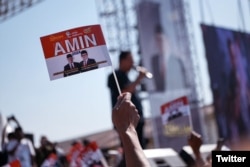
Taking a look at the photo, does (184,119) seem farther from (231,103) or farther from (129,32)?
(129,32)

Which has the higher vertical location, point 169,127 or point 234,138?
point 169,127

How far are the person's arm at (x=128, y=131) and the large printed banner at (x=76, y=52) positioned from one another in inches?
25.9

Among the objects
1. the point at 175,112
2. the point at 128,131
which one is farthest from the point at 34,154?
the point at 128,131

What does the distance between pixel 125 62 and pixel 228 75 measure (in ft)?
15.0

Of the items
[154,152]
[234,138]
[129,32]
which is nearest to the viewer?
[154,152]

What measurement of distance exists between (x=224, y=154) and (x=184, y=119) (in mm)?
3476

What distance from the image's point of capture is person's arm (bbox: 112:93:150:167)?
65.4 inches

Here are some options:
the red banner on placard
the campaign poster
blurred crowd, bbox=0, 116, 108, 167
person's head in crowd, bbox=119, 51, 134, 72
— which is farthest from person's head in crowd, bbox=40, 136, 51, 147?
the red banner on placard

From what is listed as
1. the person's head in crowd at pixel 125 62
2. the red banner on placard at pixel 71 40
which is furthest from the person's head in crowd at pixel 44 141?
the red banner on placard at pixel 71 40

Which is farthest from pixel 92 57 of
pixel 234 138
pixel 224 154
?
pixel 234 138

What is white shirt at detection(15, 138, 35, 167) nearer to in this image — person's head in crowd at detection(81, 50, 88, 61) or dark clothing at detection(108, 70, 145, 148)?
dark clothing at detection(108, 70, 145, 148)

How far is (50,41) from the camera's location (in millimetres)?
2615

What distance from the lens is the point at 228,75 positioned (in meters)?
9.02

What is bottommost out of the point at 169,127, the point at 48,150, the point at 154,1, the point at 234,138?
the point at 234,138
